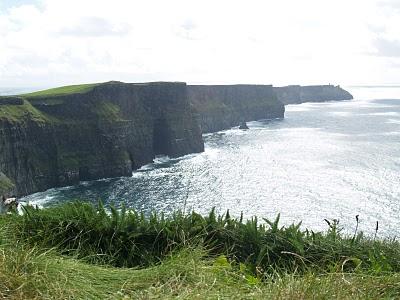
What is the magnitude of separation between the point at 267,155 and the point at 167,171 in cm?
3403

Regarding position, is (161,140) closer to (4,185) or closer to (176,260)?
A: (4,185)

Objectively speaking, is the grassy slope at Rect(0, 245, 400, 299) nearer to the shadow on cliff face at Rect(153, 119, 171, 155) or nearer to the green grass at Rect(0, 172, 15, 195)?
the green grass at Rect(0, 172, 15, 195)

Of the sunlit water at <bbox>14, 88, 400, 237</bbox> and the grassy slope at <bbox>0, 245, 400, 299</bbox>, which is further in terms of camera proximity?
the sunlit water at <bbox>14, 88, 400, 237</bbox>

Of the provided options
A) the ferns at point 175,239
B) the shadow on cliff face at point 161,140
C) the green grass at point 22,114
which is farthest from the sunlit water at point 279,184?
the ferns at point 175,239

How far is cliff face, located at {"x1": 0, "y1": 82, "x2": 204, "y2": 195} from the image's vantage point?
9394 cm

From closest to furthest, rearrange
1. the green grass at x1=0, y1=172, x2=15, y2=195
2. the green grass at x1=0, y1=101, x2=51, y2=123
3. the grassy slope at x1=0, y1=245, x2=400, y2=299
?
the grassy slope at x1=0, y1=245, x2=400, y2=299 < the green grass at x1=0, y1=172, x2=15, y2=195 < the green grass at x1=0, y1=101, x2=51, y2=123

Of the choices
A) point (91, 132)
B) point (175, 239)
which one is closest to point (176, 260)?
point (175, 239)

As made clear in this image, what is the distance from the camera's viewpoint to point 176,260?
7.48 metres

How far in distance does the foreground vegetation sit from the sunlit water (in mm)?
29482

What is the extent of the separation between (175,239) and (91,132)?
10322cm

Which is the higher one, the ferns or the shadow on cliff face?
the ferns

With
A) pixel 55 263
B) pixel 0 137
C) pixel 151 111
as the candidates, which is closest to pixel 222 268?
pixel 55 263

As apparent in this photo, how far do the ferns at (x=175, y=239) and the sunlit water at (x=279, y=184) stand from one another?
29.2 m

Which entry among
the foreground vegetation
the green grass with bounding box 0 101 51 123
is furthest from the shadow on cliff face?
the foreground vegetation
